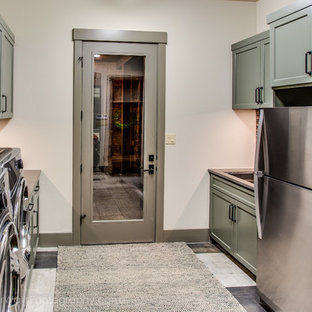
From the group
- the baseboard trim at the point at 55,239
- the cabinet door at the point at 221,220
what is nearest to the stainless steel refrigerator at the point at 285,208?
the cabinet door at the point at 221,220

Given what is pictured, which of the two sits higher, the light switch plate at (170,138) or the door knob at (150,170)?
the light switch plate at (170,138)

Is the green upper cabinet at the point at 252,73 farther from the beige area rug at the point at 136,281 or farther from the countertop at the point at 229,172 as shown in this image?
the beige area rug at the point at 136,281

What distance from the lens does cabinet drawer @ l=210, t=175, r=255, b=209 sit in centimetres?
375

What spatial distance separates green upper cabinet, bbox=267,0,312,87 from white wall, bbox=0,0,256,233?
1.46 metres

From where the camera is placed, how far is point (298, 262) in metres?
2.71

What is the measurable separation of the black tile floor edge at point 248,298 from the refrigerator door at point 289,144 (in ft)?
3.17

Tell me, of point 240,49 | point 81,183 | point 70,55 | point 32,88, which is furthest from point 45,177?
point 240,49

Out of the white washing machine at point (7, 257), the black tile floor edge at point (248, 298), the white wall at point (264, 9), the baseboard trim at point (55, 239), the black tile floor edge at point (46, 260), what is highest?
the white wall at point (264, 9)

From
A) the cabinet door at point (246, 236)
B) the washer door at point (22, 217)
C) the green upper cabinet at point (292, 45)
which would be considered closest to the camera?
the washer door at point (22, 217)

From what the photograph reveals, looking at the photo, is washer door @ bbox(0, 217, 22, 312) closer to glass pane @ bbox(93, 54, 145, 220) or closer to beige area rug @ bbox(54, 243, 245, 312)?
beige area rug @ bbox(54, 243, 245, 312)

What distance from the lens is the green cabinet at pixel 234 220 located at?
373cm

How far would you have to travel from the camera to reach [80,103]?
179 inches

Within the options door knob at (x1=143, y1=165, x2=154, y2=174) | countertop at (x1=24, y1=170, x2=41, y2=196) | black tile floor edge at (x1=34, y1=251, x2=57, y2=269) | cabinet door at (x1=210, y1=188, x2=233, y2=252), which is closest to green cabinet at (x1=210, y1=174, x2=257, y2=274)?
cabinet door at (x1=210, y1=188, x2=233, y2=252)

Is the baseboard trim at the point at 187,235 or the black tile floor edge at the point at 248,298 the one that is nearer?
the black tile floor edge at the point at 248,298
